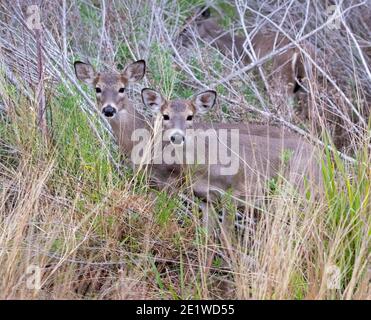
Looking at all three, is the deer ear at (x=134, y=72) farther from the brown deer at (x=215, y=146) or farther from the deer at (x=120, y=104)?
the brown deer at (x=215, y=146)

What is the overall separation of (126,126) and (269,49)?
3677 mm

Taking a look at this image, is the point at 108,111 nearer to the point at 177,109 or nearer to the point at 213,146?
the point at 177,109

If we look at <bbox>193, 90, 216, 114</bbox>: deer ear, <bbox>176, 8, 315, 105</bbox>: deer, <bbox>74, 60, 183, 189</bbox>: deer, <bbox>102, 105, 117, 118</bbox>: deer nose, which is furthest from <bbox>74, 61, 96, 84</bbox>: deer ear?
<bbox>176, 8, 315, 105</bbox>: deer

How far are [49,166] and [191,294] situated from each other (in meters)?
1.43

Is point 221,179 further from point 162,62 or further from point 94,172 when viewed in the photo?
point 162,62

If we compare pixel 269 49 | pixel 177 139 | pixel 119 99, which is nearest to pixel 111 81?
pixel 119 99

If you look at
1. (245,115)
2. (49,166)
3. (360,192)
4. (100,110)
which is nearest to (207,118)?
(245,115)

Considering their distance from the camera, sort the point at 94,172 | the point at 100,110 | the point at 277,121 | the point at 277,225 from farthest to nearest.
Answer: the point at 277,121 → the point at 100,110 → the point at 94,172 → the point at 277,225

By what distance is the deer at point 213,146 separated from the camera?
696 centimetres

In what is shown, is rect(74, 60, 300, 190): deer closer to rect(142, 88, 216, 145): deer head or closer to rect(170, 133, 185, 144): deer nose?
rect(142, 88, 216, 145): deer head

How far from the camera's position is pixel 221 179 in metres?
7.16

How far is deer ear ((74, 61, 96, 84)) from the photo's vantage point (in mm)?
7461

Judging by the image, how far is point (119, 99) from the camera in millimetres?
7551

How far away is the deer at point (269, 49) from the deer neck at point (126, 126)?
163cm
